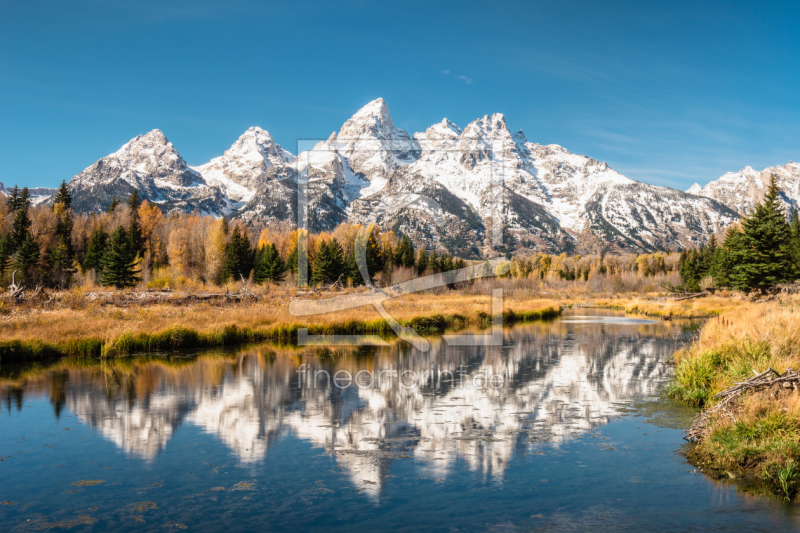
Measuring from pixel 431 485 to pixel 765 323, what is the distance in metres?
13.4

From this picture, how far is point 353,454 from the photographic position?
10.3 metres

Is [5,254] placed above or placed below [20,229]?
below

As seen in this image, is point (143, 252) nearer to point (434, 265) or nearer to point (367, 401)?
point (434, 265)

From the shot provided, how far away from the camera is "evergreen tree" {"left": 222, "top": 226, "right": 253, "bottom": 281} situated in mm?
72250

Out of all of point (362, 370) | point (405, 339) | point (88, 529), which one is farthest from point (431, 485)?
point (405, 339)

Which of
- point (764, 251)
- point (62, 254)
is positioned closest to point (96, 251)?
point (62, 254)

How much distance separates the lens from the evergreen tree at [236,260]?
7225 centimetres

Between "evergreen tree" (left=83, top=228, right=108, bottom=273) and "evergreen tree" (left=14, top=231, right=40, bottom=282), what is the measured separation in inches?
222

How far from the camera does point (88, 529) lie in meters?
7.07

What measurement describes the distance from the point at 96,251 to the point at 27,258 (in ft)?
25.8

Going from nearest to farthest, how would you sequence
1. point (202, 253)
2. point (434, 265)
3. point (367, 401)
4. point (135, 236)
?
1. point (367, 401)
2. point (135, 236)
3. point (202, 253)
4. point (434, 265)

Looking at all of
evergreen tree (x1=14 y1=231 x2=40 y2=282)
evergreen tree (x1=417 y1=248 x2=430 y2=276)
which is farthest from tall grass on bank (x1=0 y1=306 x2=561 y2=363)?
evergreen tree (x1=417 y1=248 x2=430 y2=276)

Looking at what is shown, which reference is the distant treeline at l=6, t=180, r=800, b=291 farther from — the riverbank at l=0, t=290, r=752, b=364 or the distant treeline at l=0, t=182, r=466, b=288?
the riverbank at l=0, t=290, r=752, b=364

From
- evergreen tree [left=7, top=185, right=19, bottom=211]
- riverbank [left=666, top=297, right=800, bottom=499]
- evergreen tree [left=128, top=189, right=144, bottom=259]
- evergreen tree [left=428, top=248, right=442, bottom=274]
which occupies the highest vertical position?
evergreen tree [left=7, top=185, right=19, bottom=211]
